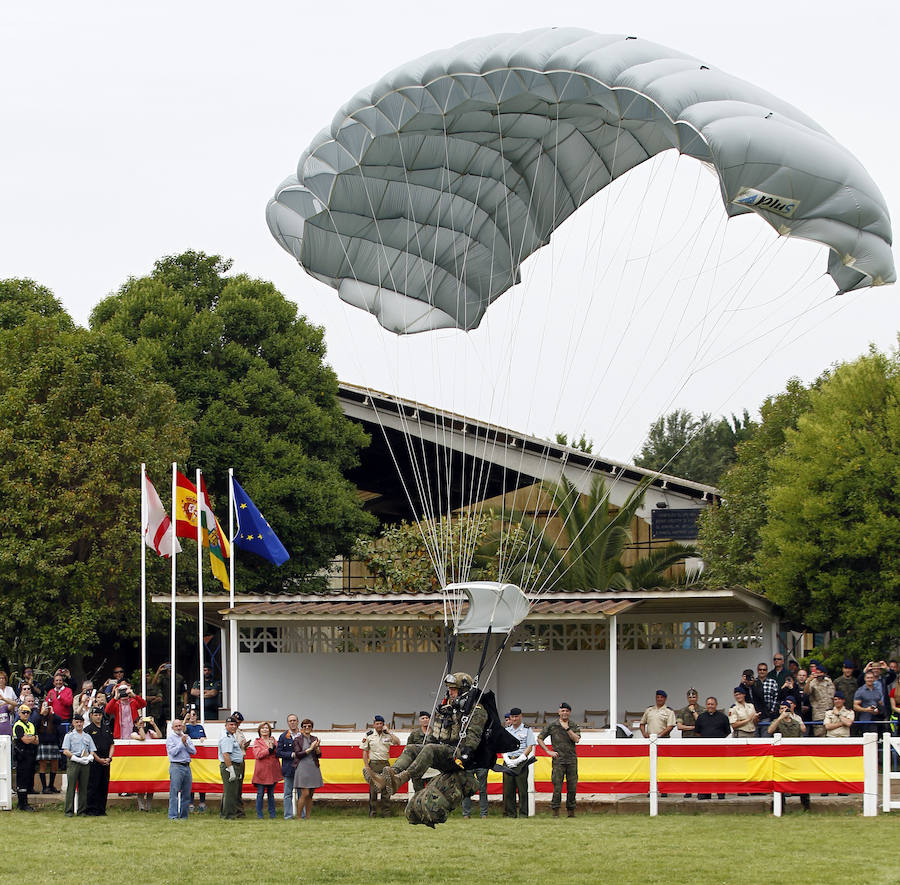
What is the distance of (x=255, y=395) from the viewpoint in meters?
29.9

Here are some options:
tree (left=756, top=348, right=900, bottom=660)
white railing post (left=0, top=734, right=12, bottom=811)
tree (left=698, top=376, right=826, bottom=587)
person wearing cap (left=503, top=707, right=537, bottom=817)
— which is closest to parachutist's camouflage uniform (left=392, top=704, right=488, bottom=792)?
person wearing cap (left=503, top=707, right=537, bottom=817)

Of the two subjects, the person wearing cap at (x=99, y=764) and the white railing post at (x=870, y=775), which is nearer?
the white railing post at (x=870, y=775)

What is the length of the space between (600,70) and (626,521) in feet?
50.6

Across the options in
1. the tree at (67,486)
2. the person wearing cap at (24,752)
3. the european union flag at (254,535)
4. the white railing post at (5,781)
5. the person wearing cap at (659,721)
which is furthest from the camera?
the tree at (67,486)

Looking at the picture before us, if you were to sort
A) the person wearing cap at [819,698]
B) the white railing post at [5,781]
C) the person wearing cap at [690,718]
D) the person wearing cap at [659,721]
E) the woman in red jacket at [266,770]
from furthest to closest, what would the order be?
the person wearing cap at [659,721], the person wearing cap at [690,718], the person wearing cap at [819,698], the white railing post at [5,781], the woman in red jacket at [266,770]

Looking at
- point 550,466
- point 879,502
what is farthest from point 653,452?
point 879,502

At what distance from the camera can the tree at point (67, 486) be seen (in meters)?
24.2

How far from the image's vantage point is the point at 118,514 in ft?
82.3

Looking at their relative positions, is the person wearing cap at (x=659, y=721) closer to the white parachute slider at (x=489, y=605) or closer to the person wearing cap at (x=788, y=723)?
the person wearing cap at (x=788, y=723)

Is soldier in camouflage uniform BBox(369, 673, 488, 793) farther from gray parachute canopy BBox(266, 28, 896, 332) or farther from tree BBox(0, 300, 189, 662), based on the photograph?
tree BBox(0, 300, 189, 662)

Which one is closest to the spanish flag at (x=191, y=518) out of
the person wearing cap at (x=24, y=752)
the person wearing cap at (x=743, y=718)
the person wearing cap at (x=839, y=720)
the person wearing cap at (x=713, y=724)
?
the person wearing cap at (x=24, y=752)

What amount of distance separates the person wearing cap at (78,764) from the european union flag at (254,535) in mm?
5989

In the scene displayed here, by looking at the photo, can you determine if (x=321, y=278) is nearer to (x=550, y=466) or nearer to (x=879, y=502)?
Answer: (x=879, y=502)

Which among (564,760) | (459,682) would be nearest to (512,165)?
(459,682)
